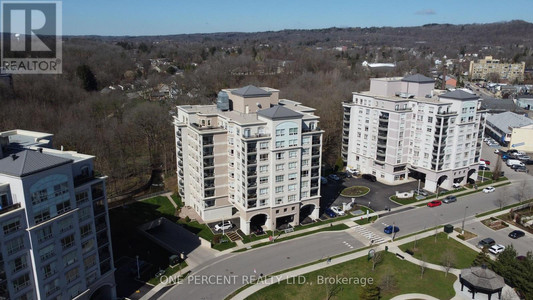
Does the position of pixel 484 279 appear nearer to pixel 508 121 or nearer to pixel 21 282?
pixel 21 282

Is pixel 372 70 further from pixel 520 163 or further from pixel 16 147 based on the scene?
pixel 16 147

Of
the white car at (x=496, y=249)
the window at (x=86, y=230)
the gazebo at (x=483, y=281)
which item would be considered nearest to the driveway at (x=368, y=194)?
the white car at (x=496, y=249)

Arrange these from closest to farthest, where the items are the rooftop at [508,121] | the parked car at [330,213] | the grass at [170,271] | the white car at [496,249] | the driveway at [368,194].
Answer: the grass at [170,271] < the white car at [496,249] < the parked car at [330,213] < the driveway at [368,194] < the rooftop at [508,121]

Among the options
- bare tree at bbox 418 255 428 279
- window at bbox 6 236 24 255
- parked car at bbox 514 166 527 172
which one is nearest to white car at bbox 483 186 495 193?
parked car at bbox 514 166 527 172

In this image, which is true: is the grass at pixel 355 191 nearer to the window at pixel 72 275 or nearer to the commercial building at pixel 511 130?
the window at pixel 72 275

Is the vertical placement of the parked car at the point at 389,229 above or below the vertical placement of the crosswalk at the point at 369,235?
above

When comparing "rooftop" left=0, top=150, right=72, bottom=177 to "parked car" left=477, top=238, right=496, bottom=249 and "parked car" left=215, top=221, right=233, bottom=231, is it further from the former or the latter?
"parked car" left=477, top=238, right=496, bottom=249
